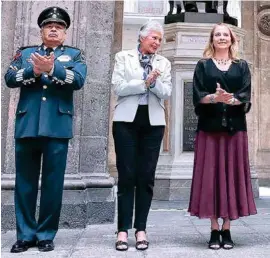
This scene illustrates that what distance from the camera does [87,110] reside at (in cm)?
535

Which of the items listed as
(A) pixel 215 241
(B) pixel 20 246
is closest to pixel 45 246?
(B) pixel 20 246

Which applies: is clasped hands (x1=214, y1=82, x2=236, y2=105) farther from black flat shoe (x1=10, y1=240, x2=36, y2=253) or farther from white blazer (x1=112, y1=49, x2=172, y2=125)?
black flat shoe (x1=10, y1=240, x2=36, y2=253)

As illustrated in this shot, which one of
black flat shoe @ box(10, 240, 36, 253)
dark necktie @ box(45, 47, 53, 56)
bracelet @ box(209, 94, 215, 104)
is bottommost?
black flat shoe @ box(10, 240, 36, 253)

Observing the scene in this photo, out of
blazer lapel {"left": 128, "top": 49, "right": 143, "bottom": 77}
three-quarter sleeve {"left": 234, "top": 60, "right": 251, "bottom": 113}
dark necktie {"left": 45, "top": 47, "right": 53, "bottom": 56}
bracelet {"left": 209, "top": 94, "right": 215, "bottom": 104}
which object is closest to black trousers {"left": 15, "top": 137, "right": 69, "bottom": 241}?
dark necktie {"left": 45, "top": 47, "right": 53, "bottom": 56}

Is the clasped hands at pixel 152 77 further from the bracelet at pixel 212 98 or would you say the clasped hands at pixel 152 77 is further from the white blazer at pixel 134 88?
the bracelet at pixel 212 98

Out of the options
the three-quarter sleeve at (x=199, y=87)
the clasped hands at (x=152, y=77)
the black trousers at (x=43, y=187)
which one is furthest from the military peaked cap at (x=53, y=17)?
the three-quarter sleeve at (x=199, y=87)

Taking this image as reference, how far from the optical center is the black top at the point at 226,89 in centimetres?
386

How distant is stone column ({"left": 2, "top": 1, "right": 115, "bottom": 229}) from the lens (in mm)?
5074

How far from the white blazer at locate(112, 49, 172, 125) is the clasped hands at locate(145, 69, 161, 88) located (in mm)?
40

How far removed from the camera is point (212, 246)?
3789mm

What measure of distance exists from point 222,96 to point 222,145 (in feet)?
1.71

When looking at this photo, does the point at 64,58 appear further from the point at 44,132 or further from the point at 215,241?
the point at 215,241

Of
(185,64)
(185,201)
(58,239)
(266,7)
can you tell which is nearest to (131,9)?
(266,7)

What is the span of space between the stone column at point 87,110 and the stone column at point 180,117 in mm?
2818
